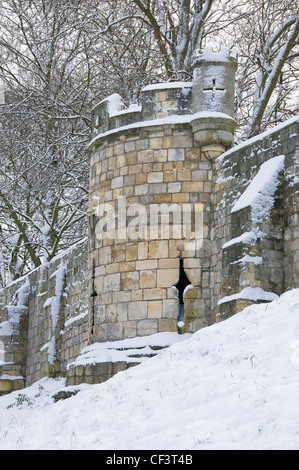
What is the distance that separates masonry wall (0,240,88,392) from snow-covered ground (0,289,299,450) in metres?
7.59

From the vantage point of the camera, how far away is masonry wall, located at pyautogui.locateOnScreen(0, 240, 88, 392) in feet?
60.4

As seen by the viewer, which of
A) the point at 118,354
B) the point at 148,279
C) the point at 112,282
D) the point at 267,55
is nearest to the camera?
the point at 118,354

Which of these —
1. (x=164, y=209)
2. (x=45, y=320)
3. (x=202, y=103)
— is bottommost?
(x=45, y=320)

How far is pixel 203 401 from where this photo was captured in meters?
8.11

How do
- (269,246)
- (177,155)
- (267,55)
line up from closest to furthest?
(269,246) → (177,155) → (267,55)

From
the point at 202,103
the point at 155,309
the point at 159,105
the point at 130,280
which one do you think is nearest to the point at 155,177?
the point at 159,105

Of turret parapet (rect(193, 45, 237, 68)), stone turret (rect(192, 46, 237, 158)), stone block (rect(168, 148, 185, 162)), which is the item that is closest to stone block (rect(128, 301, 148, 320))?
stone block (rect(168, 148, 185, 162))

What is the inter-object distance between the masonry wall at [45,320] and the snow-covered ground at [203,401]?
7.59 meters

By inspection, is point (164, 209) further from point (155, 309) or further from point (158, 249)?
point (155, 309)

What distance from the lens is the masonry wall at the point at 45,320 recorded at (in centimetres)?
Result: 1841

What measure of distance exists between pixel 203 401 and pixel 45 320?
13.4m

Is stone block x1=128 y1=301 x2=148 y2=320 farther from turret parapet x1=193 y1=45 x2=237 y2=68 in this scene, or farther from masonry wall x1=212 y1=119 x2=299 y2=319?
turret parapet x1=193 y1=45 x2=237 y2=68

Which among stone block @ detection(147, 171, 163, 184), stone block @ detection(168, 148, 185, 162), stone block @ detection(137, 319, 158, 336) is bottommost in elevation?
stone block @ detection(137, 319, 158, 336)
